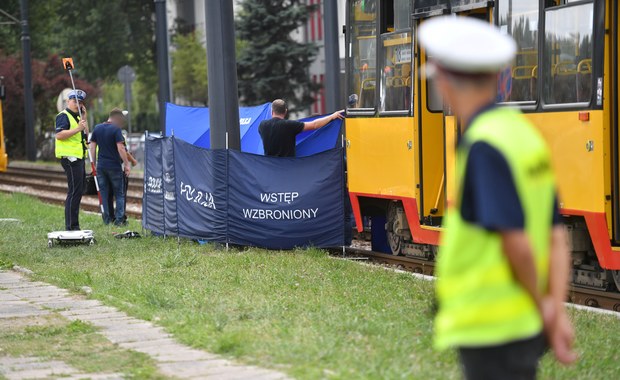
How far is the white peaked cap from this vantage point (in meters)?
3.82

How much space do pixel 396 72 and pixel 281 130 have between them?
1.66 metres

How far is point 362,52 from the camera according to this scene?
1474cm

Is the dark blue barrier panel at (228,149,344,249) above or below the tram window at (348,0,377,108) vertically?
below

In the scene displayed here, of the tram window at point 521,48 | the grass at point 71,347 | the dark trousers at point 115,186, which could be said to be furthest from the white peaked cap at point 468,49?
the dark trousers at point 115,186

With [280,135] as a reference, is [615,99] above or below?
above

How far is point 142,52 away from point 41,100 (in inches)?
333

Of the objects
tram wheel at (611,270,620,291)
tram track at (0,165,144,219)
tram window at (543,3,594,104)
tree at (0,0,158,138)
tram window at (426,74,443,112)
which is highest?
tree at (0,0,158,138)

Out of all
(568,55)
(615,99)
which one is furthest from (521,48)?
(615,99)

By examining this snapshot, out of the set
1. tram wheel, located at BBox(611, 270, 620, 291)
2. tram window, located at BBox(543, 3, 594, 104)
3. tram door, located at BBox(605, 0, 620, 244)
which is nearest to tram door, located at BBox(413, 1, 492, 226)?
tram window, located at BBox(543, 3, 594, 104)

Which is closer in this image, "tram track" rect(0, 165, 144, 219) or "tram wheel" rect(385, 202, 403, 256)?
"tram wheel" rect(385, 202, 403, 256)

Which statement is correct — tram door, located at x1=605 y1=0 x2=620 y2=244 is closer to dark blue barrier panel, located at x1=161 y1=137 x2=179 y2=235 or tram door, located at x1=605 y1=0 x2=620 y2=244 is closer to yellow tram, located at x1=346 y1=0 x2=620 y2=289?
yellow tram, located at x1=346 y1=0 x2=620 y2=289

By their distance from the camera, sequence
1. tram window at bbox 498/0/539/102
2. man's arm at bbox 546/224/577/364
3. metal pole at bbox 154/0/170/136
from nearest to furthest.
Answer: man's arm at bbox 546/224/577/364 → tram window at bbox 498/0/539/102 → metal pole at bbox 154/0/170/136

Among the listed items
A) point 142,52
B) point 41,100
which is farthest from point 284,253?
point 142,52

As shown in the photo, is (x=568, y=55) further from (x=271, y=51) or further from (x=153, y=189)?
(x=271, y=51)
